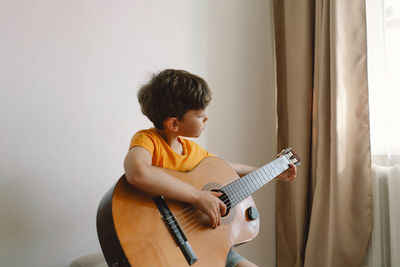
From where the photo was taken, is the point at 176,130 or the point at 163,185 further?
the point at 176,130

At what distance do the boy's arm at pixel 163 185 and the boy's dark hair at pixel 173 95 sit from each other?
16 cm

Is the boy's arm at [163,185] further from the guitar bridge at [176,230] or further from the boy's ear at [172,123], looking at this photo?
the boy's ear at [172,123]

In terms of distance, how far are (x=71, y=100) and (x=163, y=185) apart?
56 centimetres

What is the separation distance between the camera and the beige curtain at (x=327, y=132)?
1325 millimetres

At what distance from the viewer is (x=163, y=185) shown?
74cm

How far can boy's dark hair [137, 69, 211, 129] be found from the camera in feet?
2.91

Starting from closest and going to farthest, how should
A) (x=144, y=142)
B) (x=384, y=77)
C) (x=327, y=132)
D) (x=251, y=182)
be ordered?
(x=144, y=142) < (x=251, y=182) < (x=384, y=77) < (x=327, y=132)

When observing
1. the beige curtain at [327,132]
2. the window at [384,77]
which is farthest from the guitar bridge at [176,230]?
the window at [384,77]

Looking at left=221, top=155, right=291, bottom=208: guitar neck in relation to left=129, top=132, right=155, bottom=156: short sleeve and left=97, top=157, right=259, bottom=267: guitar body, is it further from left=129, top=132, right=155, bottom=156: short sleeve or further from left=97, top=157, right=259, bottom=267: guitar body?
left=129, top=132, right=155, bottom=156: short sleeve

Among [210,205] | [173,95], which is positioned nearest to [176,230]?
[210,205]

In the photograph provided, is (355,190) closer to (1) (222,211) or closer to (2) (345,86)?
(2) (345,86)

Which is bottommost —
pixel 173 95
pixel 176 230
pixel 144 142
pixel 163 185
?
pixel 176 230

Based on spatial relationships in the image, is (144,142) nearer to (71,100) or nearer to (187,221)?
(187,221)

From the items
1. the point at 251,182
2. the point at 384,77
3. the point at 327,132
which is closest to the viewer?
the point at 251,182
